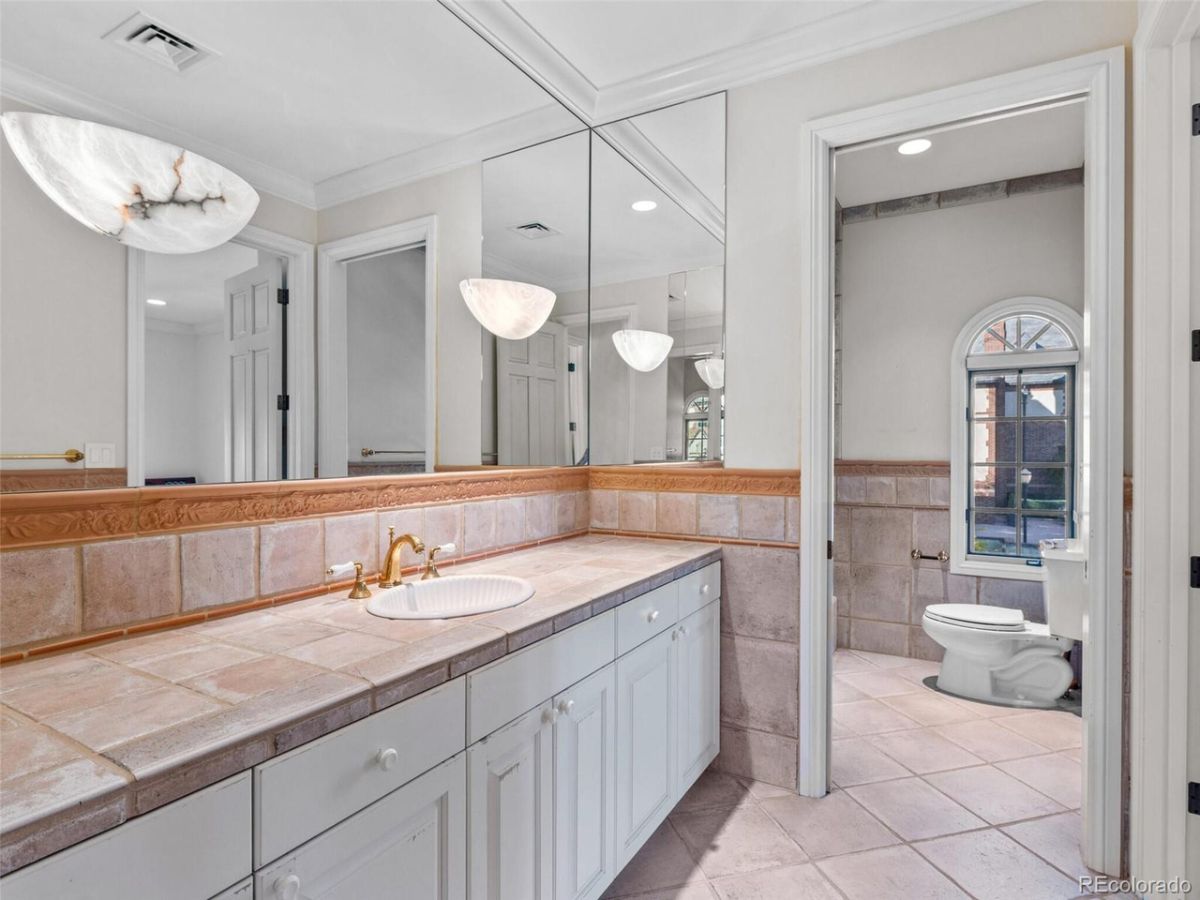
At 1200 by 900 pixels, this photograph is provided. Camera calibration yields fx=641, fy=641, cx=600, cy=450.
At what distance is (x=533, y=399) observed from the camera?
8.09ft

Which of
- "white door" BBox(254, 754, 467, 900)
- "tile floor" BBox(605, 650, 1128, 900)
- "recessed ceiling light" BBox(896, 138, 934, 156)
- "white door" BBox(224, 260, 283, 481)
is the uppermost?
"recessed ceiling light" BBox(896, 138, 934, 156)

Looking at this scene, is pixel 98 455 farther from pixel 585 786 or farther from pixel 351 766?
pixel 585 786

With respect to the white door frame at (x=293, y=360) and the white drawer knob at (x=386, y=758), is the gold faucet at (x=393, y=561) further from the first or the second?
the white drawer knob at (x=386, y=758)

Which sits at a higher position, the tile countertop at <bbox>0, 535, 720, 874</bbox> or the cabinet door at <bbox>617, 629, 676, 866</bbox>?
the tile countertop at <bbox>0, 535, 720, 874</bbox>

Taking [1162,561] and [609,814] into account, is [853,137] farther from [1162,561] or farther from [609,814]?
[609,814]

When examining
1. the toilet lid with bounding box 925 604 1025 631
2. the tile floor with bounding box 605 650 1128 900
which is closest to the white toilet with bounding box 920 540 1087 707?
the toilet lid with bounding box 925 604 1025 631

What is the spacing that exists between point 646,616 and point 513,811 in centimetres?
64

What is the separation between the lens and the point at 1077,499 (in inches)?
129

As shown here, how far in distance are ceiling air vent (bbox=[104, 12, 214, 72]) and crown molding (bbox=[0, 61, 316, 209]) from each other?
11cm

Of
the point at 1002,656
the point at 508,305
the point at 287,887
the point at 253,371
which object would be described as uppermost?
the point at 508,305

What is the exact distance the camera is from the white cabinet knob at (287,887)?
80 centimetres

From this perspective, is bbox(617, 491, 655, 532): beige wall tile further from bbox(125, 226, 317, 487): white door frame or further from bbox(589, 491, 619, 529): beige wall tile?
bbox(125, 226, 317, 487): white door frame

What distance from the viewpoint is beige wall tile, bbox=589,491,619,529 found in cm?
256

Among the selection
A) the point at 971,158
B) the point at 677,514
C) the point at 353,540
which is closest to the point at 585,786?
the point at 353,540
